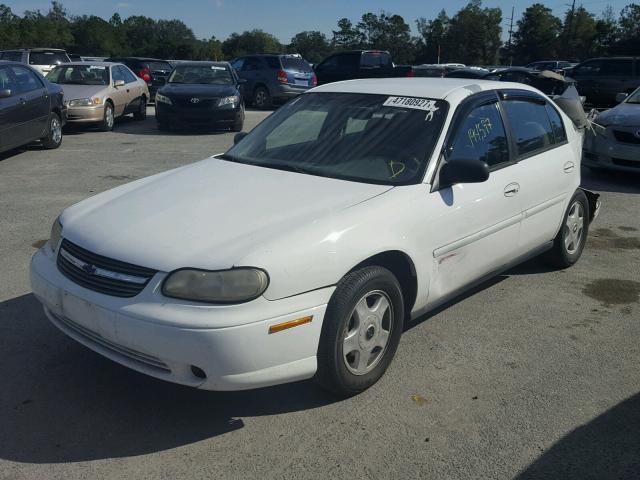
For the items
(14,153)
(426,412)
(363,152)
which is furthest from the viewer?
(14,153)

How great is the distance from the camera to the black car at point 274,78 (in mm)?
19094

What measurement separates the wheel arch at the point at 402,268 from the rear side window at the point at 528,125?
A: 5.09 feet

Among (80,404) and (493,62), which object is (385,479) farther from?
(493,62)

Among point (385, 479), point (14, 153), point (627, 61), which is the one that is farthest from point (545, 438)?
point (627, 61)

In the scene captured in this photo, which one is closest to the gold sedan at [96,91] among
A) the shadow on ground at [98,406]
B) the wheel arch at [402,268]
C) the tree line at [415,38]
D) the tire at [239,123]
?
the tire at [239,123]

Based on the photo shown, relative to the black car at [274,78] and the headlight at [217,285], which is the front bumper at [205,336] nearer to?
the headlight at [217,285]

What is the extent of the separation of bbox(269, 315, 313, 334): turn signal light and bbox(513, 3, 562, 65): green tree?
7807cm

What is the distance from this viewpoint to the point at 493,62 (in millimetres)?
79562

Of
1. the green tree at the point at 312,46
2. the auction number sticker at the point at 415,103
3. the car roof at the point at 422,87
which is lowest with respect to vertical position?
the green tree at the point at 312,46

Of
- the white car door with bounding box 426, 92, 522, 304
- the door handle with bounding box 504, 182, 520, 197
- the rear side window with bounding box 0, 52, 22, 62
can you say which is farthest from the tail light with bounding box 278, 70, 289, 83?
the door handle with bounding box 504, 182, 520, 197

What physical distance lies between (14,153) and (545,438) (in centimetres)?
1056

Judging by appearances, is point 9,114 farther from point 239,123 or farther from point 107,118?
point 239,123

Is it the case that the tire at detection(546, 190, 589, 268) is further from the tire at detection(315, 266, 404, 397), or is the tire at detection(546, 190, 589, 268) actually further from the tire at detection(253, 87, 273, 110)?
the tire at detection(253, 87, 273, 110)

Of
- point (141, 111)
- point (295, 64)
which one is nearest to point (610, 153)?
point (141, 111)
